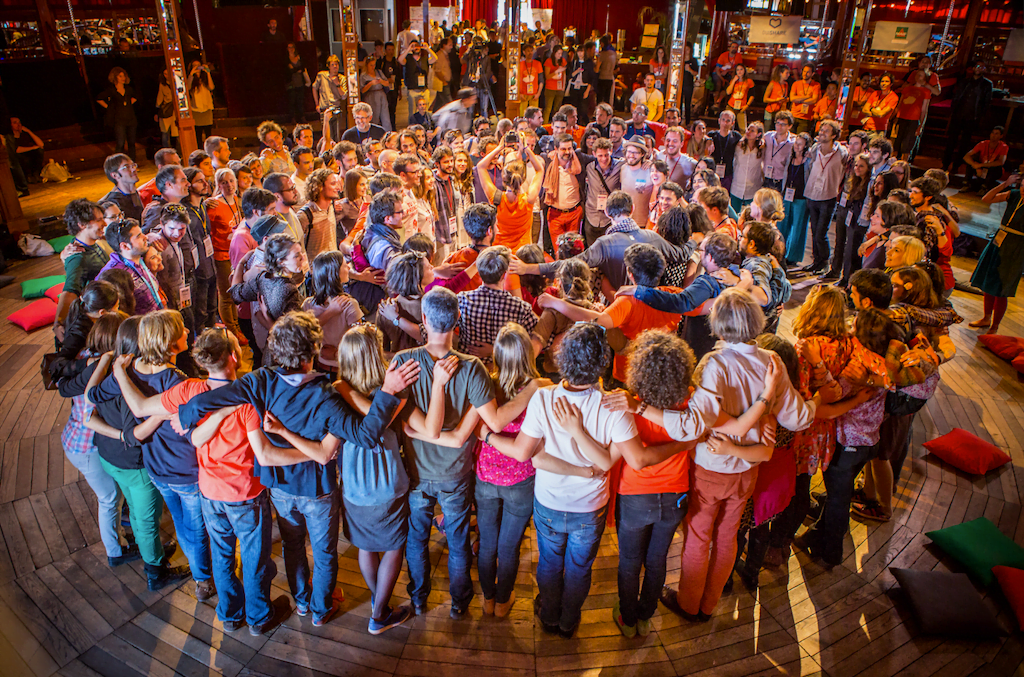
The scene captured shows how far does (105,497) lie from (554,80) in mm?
11976

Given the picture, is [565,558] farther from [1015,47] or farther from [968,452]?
[1015,47]

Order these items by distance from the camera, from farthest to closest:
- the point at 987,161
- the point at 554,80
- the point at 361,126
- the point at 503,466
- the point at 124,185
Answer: the point at 554,80
the point at 987,161
the point at 361,126
the point at 124,185
the point at 503,466

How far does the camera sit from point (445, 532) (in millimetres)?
2787

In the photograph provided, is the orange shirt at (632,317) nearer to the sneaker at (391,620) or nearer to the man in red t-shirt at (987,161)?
the sneaker at (391,620)

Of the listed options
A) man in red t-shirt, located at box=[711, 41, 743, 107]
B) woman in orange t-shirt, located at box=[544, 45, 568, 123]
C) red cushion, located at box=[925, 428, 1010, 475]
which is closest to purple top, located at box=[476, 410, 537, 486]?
red cushion, located at box=[925, 428, 1010, 475]

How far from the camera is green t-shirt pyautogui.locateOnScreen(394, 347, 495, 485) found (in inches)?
94.4

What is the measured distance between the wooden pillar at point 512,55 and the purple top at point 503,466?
31.8 feet

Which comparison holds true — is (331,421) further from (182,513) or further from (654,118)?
(654,118)

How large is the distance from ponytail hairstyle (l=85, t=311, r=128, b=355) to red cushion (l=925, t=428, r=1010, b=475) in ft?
15.6

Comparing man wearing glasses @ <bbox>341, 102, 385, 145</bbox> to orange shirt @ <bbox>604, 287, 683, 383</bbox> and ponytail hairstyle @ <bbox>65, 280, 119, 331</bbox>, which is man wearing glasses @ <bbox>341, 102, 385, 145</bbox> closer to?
ponytail hairstyle @ <bbox>65, 280, 119, 331</bbox>

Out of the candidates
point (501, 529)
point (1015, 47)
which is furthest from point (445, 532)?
point (1015, 47)

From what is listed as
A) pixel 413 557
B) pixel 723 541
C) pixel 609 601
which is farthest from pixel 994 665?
pixel 413 557

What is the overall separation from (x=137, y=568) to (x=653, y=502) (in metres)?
2.59

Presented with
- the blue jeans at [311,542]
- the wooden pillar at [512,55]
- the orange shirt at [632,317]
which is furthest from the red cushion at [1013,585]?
the wooden pillar at [512,55]
